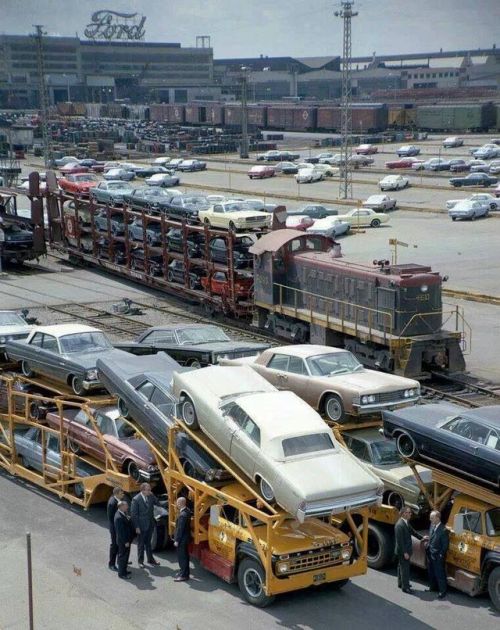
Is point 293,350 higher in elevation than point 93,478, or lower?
higher

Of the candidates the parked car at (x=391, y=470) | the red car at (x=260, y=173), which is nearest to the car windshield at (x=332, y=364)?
the parked car at (x=391, y=470)

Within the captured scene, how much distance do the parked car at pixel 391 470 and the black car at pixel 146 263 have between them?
71.1ft

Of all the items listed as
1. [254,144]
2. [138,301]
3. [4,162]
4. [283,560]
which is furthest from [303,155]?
[283,560]

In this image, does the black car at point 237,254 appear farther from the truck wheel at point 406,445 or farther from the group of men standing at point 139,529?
the group of men standing at point 139,529

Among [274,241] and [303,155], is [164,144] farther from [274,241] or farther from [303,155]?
[274,241]

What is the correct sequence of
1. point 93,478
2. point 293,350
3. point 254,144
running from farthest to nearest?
point 254,144 → point 293,350 → point 93,478

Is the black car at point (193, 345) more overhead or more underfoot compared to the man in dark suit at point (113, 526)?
more overhead

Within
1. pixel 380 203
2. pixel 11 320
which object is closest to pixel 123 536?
pixel 11 320

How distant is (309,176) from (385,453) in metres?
62.6

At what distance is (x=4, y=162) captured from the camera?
91.6 m

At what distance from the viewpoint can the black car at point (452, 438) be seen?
500 inches

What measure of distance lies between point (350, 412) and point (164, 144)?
98.8m

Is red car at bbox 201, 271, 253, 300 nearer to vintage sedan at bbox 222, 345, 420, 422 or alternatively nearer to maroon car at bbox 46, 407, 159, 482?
vintage sedan at bbox 222, 345, 420, 422

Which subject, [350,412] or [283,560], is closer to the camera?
[283,560]
